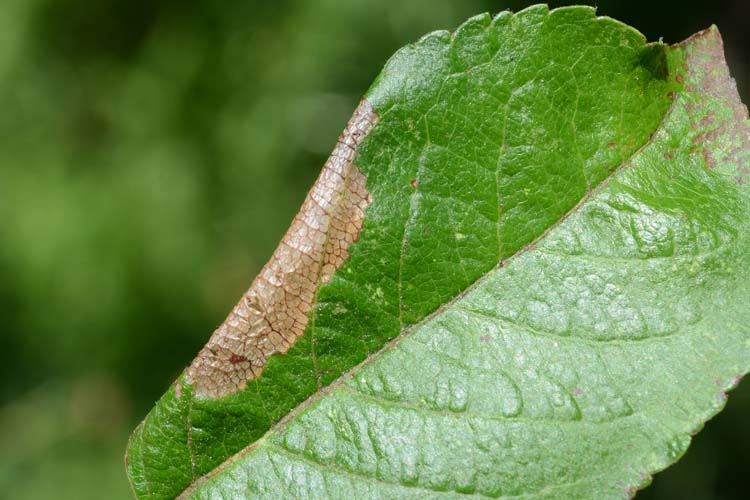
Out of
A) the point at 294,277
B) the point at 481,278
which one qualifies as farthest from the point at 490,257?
the point at 294,277

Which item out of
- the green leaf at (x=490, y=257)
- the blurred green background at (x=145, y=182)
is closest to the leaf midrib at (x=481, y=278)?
the green leaf at (x=490, y=257)

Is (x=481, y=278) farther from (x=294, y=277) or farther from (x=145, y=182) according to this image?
(x=145, y=182)

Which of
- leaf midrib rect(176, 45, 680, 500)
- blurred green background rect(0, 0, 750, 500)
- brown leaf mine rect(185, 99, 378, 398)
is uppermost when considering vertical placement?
blurred green background rect(0, 0, 750, 500)

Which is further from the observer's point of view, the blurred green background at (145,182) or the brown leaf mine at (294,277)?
the blurred green background at (145,182)

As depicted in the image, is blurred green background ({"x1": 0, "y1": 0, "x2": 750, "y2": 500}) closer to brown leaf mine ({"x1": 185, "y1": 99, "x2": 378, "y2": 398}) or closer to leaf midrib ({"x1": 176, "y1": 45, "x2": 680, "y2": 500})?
brown leaf mine ({"x1": 185, "y1": 99, "x2": 378, "y2": 398})

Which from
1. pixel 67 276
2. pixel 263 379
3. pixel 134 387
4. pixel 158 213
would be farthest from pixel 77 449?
pixel 263 379

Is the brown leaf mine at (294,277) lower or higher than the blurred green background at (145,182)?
lower

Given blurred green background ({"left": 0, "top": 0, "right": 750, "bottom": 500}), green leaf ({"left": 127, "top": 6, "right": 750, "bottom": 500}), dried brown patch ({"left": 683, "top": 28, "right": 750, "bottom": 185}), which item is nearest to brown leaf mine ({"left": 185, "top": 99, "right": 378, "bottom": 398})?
green leaf ({"left": 127, "top": 6, "right": 750, "bottom": 500})

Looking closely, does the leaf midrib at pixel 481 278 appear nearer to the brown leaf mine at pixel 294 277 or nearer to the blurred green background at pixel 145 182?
the brown leaf mine at pixel 294 277
